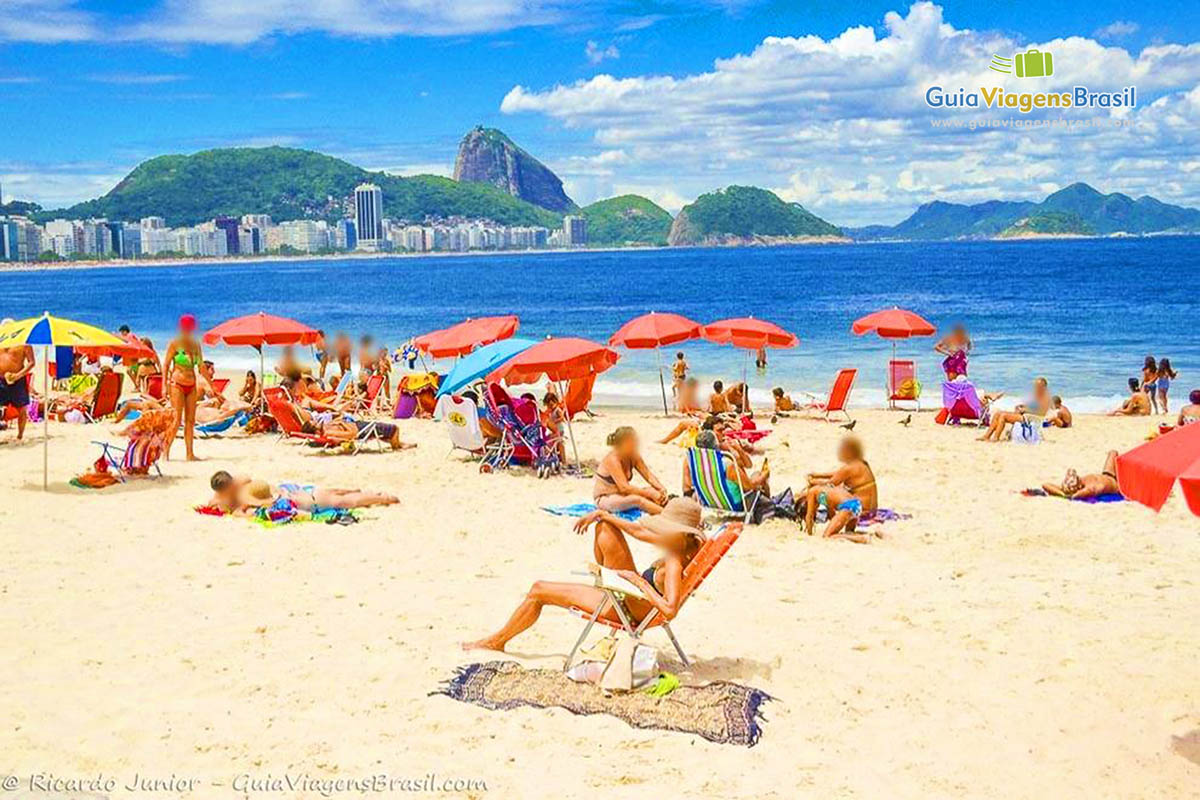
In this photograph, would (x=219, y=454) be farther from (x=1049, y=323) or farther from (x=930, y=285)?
(x=930, y=285)

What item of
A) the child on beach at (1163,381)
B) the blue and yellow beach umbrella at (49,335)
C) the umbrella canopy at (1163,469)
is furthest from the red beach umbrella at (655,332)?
the umbrella canopy at (1163,469)

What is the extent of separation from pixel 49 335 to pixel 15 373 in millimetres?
2429

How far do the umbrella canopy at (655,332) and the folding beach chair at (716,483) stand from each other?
5.45 meters

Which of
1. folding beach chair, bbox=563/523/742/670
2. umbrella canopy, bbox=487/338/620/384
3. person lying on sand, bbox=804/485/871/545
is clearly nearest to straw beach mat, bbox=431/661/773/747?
folding beach chair, bbox=563/523/742/670

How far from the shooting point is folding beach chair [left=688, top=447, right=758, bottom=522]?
8.41 m

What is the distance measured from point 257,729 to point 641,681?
1.61 meters

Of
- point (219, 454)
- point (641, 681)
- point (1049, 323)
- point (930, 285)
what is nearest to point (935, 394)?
point (219, 454)

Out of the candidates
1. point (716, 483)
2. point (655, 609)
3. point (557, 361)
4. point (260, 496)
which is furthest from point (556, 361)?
point (655, 609)

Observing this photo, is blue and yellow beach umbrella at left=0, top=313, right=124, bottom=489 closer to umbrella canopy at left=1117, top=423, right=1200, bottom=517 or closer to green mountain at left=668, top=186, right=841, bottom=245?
umbrella canopy at left=1117, top=423, right=1200, bottom=517

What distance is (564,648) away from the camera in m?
5.54

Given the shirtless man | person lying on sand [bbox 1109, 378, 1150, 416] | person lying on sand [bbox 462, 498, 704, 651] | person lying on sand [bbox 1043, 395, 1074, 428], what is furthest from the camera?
person lying on sand [bbox 1109, 378, 1150, 416]

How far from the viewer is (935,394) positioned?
18.3 metres

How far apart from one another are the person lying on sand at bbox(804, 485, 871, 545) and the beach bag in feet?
15.8

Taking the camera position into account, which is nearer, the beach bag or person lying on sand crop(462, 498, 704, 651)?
person lying on sand crop(462, 498, 704, 651)
